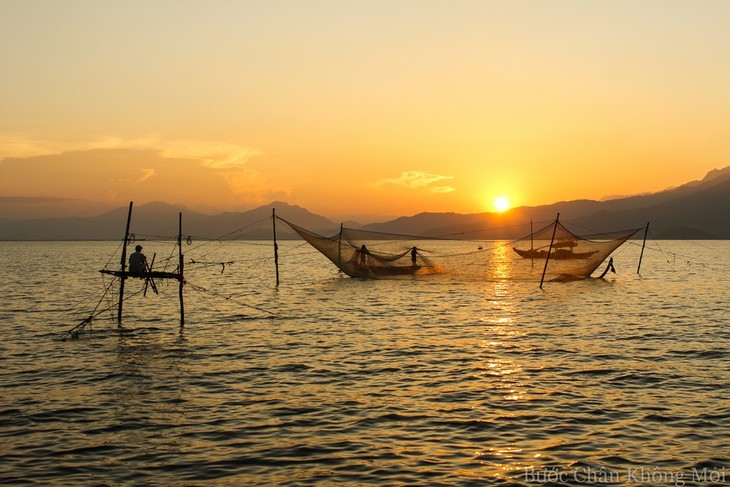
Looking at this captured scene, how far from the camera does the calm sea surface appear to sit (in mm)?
10438

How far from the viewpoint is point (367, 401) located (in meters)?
14.5

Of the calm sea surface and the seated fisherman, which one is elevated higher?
the seated fisherman

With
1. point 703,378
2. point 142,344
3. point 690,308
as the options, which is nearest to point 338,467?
point 703,378

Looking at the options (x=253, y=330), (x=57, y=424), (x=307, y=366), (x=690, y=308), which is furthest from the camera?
(x=690, y=308)

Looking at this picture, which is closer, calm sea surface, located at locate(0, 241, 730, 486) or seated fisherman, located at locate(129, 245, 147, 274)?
calm sea surface, located at locate(0, 241, 730, 486)

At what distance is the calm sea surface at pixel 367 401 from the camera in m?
10.4

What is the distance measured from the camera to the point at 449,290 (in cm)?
4731

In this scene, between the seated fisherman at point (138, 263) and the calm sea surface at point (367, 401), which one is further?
the seated fisherman at point (138, 263)

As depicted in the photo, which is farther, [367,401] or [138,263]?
[138,263]

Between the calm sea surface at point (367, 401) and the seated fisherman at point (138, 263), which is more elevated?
the seated fisherman at point (138, 263)

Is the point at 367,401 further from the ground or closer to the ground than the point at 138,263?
closer to the ground

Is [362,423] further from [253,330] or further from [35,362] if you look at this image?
[253,330]

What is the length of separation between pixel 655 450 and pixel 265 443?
6791mm

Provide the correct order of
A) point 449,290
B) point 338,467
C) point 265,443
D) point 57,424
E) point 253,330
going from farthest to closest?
point 449,290 → point 253,330 → point 57,424 → point 265,443 → point 338,467
